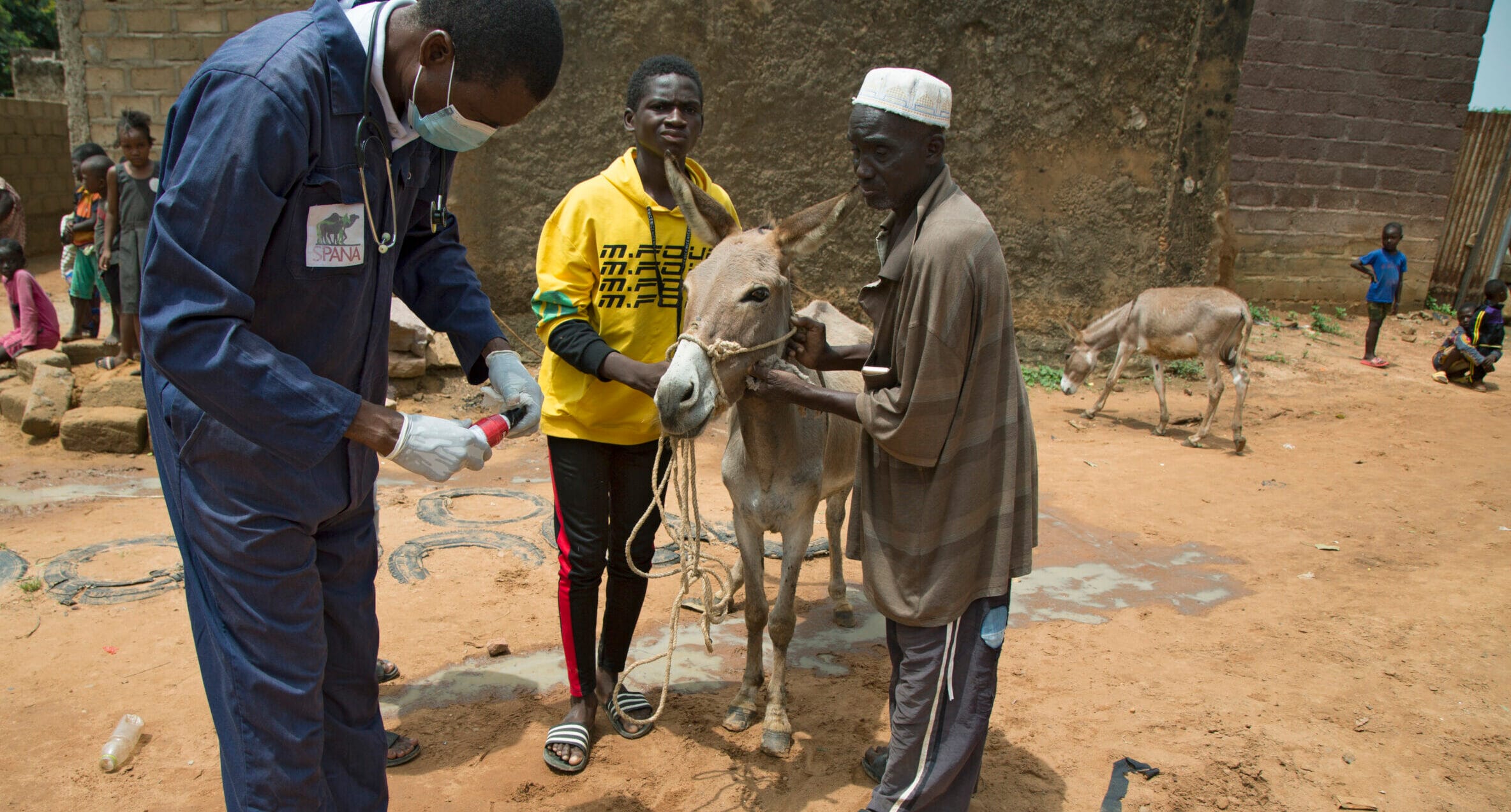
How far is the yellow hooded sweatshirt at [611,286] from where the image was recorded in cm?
325

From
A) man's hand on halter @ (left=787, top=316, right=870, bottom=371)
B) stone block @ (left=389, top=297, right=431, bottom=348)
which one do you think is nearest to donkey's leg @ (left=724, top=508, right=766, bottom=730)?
man's hand on halter @ (left=787, top=316, right=870, bottom=371)

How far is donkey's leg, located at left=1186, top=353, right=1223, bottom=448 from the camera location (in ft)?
28.2

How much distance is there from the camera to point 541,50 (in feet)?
6.74

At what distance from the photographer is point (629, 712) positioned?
12.3ft

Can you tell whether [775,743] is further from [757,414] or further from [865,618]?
[865,618]

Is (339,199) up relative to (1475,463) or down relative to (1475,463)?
up

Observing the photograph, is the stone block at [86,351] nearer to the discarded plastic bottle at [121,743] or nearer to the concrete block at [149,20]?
the concrete block at [149,20]

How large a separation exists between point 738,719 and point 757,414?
128 centimetres

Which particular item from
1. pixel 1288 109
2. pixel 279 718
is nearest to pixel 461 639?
pixel 279 718

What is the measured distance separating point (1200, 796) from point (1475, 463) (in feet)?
20.6

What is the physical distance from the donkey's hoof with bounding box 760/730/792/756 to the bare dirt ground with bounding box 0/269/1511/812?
0.05m

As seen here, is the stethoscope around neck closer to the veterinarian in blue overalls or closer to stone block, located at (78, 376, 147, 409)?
the veterinarian in blue overalls

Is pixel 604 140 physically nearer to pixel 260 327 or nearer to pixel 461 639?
pixel 461 639

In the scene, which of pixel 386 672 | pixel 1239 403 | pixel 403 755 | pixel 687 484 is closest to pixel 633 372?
pixel 687 484
